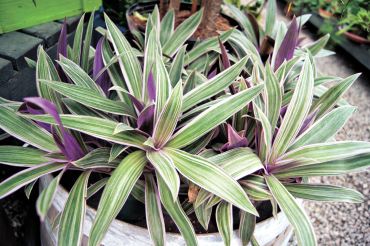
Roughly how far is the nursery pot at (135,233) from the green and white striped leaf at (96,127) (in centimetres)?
18

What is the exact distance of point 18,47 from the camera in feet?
4.05

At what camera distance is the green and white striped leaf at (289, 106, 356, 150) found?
95 cm

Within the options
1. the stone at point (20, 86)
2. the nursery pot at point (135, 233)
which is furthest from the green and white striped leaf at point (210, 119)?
the stone at point (20, 86)

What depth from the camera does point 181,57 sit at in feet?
3.54

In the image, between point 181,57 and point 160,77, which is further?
point 181,57

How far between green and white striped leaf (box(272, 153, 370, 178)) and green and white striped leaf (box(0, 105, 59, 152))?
0.56 metres

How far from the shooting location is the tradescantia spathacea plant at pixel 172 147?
79 cm

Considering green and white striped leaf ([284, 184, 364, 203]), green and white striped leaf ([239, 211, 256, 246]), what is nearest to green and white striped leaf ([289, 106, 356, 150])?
green and white striped leaf ([284, 184, 364, 203])

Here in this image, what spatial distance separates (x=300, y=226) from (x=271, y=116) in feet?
0.97

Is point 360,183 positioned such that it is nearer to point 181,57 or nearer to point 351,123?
point 351,123

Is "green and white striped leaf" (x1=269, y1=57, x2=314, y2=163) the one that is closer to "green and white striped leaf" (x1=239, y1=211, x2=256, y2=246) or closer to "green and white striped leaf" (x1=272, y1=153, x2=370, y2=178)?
"green and white striped leaf" (x1=272, y1=153, x2=370, y2=178)

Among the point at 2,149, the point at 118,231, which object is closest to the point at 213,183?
the point at 118,231

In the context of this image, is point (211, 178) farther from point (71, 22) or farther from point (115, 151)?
point (71, 22)

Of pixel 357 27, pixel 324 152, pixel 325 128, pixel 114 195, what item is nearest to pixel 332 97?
pixel 325 128
